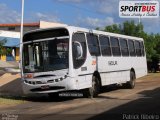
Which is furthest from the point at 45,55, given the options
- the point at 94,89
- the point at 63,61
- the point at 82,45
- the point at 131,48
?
the point at 131,48

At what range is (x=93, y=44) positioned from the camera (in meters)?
21.2

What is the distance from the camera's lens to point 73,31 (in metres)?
19.5

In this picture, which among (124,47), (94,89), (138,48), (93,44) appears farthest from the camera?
(138,48)

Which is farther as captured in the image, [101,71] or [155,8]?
[155,8]

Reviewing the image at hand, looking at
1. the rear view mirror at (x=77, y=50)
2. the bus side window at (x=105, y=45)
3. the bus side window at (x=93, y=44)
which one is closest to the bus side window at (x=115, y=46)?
the bus side window at (x=105, y=45)

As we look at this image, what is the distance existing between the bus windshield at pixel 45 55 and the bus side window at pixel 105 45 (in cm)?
345

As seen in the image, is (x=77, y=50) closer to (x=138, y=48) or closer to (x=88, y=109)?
(x=88, y=109)

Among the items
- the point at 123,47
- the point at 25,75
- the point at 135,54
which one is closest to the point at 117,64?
the point at 123,47

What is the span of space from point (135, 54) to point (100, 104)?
10496 mm

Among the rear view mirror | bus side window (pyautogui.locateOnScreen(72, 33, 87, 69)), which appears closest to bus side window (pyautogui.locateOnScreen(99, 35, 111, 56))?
bus side window (pyautogui.locateOnScreen(72, 33, 87, 69))

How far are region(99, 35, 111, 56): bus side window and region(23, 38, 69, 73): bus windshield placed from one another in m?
3.45

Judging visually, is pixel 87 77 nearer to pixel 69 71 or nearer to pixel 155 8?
pixel 69 71

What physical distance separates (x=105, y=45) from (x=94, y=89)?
2.81 meters

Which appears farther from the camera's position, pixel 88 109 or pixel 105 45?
pixel 105 45
